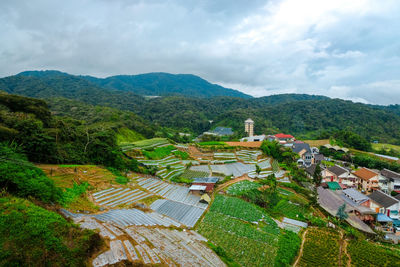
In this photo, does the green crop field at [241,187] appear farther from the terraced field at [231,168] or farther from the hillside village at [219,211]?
the terraced field at [231,168]

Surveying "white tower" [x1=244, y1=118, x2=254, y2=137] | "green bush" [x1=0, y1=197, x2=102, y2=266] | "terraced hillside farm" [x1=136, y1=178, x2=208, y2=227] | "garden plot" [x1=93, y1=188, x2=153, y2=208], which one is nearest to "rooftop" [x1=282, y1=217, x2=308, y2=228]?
"terraced hillside farm" [x1=136, y1=178, x2=208, y2=227]

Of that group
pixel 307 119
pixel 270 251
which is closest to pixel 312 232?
pixel 270 251

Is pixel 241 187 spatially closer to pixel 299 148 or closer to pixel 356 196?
pixel 356 196

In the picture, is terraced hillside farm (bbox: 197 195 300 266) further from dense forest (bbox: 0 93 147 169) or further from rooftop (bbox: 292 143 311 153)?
rooftop (bbox: 292 143 311 153)

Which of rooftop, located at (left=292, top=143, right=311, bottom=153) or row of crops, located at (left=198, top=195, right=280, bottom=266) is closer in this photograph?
row of crops, located at (left=198, top=195, right=280, bottom=266)

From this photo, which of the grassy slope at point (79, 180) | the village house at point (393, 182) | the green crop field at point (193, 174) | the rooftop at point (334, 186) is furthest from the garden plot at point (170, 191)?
the village house at point (393, 182)

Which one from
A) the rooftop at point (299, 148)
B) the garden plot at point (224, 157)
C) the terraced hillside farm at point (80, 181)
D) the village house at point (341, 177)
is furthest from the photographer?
the rooftop at point (299, 148)
